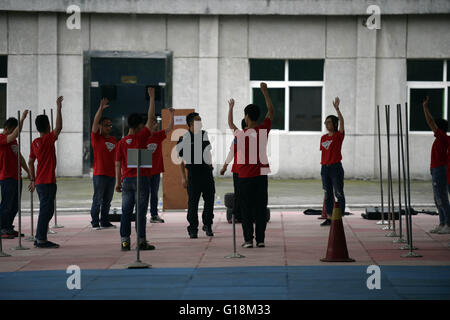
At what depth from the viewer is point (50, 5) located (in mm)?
26391

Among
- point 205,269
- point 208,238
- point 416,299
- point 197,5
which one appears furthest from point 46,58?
A: point 416,299

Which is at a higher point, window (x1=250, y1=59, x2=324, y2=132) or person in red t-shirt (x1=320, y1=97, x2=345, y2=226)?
window (x1=250, y1=59, x2=324, y2=132)

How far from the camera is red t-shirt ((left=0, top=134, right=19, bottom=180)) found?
1367 cm

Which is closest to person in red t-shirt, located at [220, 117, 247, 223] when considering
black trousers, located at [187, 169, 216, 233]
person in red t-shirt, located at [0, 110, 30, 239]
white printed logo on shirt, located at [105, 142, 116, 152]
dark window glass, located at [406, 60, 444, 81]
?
black trousers, located at [187, 169, 216, 233]

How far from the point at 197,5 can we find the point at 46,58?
5.03 meters

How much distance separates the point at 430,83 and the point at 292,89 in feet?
14.4

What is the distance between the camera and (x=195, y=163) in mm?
13656

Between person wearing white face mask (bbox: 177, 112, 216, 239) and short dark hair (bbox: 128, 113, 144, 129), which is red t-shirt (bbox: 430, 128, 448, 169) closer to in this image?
person wearing white face mask (bbox: 177, 112, 216, 239)

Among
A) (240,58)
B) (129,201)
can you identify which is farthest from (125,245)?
(240,58)

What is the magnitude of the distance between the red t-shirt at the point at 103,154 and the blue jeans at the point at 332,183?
3870mm

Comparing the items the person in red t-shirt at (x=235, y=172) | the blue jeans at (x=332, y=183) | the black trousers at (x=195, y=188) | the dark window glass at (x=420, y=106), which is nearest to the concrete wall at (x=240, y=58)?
the dark window glass at (x=420, y=106)

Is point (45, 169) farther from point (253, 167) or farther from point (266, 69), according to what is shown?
point (266, 69)

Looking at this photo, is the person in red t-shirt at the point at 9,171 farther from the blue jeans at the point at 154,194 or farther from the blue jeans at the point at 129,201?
the blue jeans at the point at 154,194

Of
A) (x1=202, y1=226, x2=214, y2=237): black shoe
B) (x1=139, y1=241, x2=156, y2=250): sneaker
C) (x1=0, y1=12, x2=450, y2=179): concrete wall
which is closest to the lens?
(x1=139, y1=241, x2=156, y2=250): sneaker
